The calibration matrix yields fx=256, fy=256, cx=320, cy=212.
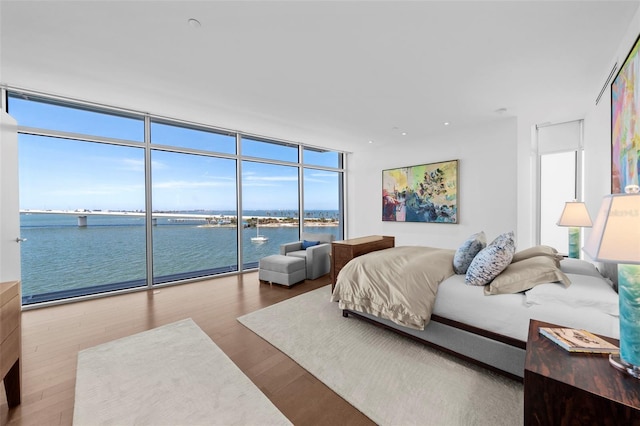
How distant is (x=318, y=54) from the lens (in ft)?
7.98

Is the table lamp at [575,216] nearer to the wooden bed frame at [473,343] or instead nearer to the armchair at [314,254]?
the wooden bed frame at [473,343]

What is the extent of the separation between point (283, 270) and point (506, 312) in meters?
2.97

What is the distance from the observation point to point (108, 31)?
6.87 feet

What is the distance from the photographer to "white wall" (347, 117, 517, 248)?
4.40 meters

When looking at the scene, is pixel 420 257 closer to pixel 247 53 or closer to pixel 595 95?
pixel 247 53

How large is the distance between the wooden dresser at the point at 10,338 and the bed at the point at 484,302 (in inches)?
96.0

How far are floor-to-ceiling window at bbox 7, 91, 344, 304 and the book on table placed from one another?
4539mm

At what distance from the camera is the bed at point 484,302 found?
1666 mm

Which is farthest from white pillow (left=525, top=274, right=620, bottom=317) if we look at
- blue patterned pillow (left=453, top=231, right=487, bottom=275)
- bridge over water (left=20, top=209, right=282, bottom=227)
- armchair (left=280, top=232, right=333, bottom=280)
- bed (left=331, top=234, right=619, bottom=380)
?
bridge over water (left=20, top=209, right=282, bottom=227)

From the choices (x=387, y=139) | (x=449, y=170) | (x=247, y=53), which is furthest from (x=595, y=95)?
(x=247, y=53)

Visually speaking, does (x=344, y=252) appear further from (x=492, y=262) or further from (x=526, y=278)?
(x=526, y=278)

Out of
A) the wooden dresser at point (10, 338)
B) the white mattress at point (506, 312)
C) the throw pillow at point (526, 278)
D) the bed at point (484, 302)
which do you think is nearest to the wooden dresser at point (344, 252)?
the bed at point (484, 302)

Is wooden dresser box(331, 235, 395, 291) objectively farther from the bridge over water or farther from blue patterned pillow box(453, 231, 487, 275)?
the bridge over water

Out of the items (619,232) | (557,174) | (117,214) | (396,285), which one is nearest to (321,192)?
(117,214)
